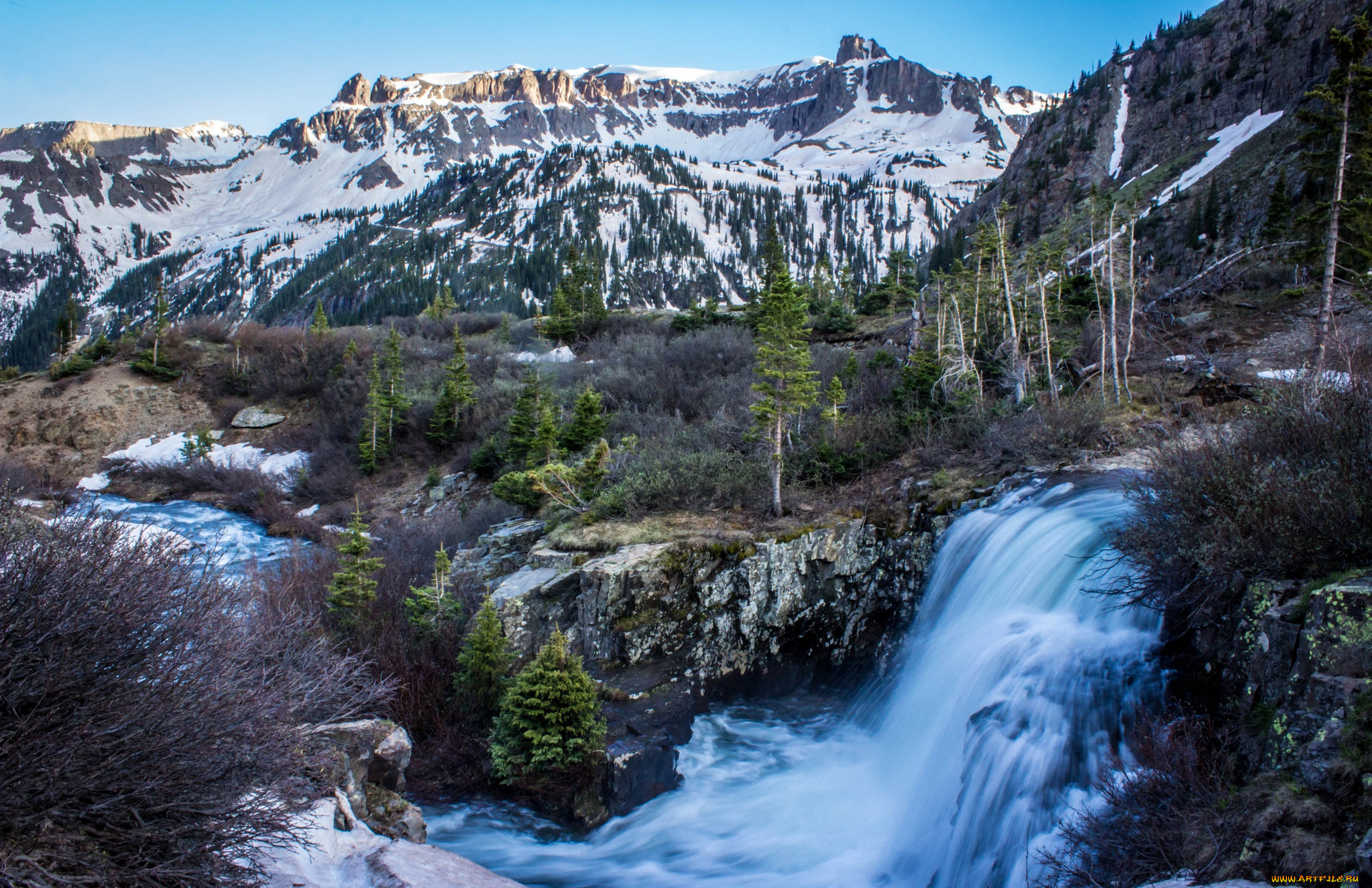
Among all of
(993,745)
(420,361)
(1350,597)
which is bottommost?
(993,745)

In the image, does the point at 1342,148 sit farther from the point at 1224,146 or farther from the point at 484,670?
the point at 1224,146

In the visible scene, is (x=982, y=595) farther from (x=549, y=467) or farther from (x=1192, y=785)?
(x=549, y=467)

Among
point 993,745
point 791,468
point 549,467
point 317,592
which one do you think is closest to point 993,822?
point 993,745

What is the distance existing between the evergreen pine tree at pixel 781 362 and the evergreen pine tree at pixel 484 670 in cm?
626

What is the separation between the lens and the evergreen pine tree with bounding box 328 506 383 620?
12711 millimetres

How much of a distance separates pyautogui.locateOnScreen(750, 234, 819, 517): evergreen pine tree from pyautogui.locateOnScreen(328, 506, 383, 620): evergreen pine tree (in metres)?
8.34

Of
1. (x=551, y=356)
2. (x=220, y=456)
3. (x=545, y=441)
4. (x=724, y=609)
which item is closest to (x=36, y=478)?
(x=220, y=456)

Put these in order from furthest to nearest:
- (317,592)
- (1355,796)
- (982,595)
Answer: (317,592), (982,595), (1355,796)

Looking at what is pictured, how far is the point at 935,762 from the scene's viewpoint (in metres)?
9.02

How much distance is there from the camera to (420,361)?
43656mm

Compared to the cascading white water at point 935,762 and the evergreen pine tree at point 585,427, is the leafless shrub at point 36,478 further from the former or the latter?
the cascading white water at point 935,762

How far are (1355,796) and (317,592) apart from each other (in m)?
16.8

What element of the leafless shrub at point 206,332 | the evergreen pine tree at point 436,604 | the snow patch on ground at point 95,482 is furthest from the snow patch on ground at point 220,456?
the evergreen pine tree at point 436,604

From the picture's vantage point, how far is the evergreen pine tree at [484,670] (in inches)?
430
